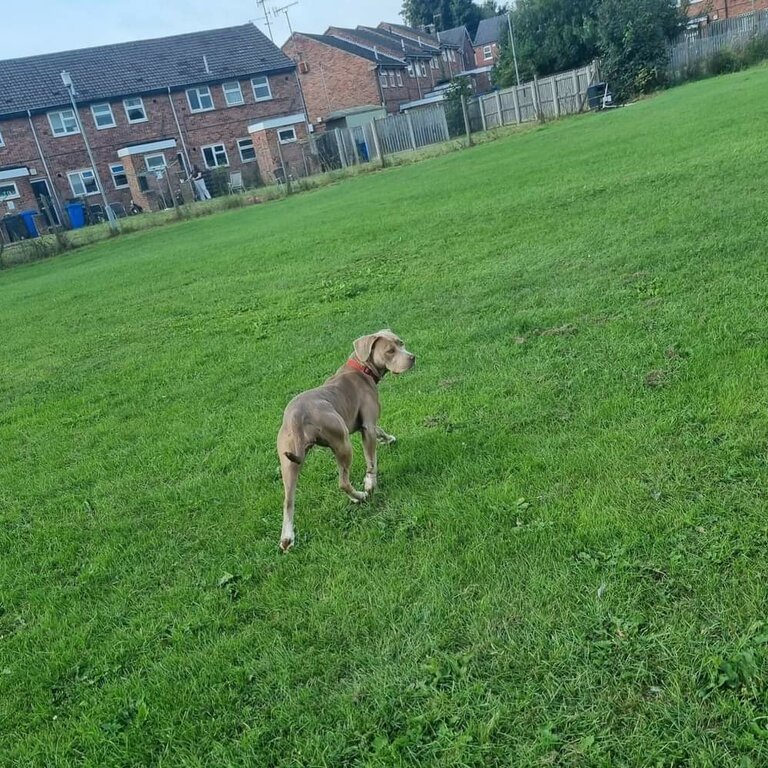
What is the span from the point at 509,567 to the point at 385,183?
19.6 metres

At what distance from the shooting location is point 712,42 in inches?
1262

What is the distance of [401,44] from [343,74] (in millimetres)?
14341

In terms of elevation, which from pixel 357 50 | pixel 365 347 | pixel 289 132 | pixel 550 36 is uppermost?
pixel 357 50

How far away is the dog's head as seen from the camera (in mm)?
4383

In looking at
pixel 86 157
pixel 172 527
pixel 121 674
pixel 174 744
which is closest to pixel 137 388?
pixel 172 527

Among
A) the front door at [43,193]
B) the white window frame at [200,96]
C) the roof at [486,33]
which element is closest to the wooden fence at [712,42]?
the white window frame at [200,96]

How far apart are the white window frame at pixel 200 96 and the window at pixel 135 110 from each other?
2.94 m

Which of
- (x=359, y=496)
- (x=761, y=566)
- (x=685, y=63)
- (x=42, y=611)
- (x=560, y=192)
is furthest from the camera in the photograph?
(x=685, y=63)

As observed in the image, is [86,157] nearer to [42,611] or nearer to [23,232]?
[23,232]

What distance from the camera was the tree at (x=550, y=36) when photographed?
39500 mm

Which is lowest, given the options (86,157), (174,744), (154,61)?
(174,744)

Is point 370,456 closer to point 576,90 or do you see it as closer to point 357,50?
point 576,90

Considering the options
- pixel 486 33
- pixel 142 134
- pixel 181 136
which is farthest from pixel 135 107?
pixel 486 33

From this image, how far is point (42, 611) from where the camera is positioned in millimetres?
3547
